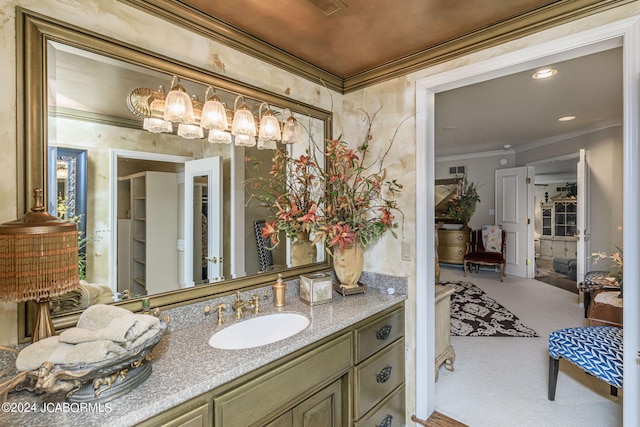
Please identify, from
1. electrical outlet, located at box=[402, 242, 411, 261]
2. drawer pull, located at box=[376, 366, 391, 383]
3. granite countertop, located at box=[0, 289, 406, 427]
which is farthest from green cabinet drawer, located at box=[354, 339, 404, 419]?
electrical outlet, located at box=[402, 242, 411, 261]

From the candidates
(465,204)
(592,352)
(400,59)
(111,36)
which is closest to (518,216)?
(465,204)

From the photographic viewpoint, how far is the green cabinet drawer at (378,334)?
160 centimetres

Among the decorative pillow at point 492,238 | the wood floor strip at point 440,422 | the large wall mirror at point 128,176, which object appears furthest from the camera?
the decorative pillow at point 492,238

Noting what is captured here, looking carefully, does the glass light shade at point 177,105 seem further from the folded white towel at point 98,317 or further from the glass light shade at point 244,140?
the folded white towel at point 98,317

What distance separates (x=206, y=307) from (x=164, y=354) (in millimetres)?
371

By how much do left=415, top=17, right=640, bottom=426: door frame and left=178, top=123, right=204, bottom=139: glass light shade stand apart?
1.30 meters

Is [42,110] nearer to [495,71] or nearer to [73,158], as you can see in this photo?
[73,158]

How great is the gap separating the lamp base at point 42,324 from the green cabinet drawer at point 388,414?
140 centimetres

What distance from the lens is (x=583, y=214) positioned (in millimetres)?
4543

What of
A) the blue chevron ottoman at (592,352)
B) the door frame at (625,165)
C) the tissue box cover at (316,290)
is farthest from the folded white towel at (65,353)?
the blue chevron ottoman at (592,352)

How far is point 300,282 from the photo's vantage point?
74.9 inches

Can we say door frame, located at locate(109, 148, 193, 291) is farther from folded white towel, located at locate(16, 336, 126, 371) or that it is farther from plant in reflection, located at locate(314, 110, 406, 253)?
plant in reflection, located at locate(314, 110, 406, 253)

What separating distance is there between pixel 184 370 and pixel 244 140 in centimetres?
120

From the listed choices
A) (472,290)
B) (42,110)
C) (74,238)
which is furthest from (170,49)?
(472,290)
